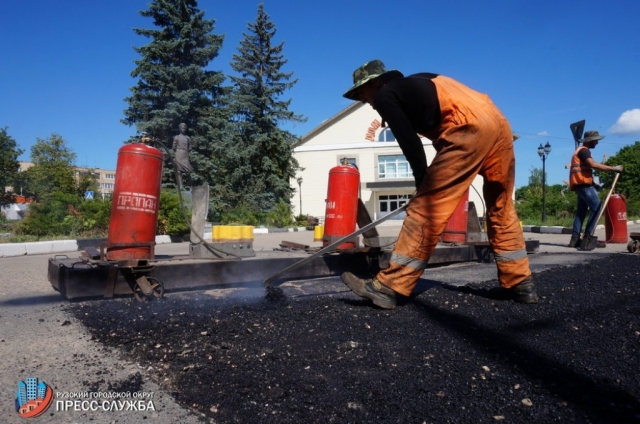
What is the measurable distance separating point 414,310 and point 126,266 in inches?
89.6

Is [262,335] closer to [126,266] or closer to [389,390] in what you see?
[389,390]

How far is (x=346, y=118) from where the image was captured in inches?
1528

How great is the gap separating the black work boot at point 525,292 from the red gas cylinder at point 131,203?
3108mm

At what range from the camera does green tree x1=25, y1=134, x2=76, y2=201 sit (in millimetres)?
41419

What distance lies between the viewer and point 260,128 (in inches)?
1200

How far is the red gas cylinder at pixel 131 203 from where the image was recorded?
4.17 m

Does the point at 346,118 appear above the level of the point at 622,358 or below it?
above

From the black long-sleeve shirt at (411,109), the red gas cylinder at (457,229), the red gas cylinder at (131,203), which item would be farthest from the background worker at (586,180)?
the red gas cylinder at (131,203)

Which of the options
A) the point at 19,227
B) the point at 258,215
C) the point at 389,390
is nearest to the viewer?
the point at 389,390

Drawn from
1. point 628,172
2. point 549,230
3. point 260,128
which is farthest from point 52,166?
point 628,172

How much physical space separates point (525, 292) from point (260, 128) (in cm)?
2825

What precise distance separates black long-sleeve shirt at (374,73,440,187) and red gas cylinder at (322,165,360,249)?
2.20m

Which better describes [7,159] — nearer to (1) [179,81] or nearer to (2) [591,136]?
(1) [179,81]

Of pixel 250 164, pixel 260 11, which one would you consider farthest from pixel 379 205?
pixel 260 11
